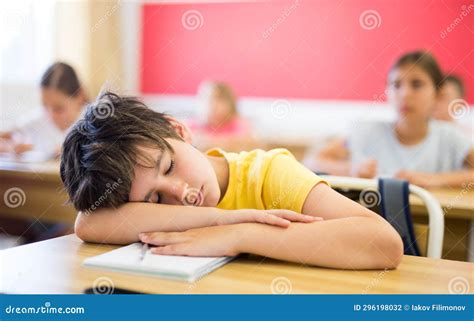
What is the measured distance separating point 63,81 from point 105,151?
2143mm

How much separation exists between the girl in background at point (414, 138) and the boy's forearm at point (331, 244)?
1.36 metres

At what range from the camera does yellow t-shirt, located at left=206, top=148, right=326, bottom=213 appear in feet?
3.16

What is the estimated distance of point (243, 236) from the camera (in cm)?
86

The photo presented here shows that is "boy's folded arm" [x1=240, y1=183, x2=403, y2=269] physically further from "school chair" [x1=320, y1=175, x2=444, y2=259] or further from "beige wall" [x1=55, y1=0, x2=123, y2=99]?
"beige wall" [x1=55, y1=0, x2=123, y2=99]

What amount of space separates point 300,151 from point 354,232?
148 inches

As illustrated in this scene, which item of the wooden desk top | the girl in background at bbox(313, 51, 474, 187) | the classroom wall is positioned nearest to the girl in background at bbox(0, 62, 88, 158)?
the wooden desk top

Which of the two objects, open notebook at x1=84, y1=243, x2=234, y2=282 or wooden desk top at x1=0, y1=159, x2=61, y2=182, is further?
wooden desk top at x1=0, y1=159, x2=61, y2=182

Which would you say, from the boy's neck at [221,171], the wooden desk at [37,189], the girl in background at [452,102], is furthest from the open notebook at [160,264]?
the girl in background at [452,102]

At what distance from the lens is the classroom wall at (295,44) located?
4.39 m

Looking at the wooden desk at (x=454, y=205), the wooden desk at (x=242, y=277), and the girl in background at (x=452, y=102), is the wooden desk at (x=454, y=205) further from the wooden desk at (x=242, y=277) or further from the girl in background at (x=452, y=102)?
the girl in background at (x=452, y=102)

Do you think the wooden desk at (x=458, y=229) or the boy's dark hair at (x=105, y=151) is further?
the wooden desk at (x=458, y=229)

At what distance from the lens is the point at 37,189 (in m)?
2.17

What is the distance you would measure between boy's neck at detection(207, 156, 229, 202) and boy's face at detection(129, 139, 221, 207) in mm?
62
